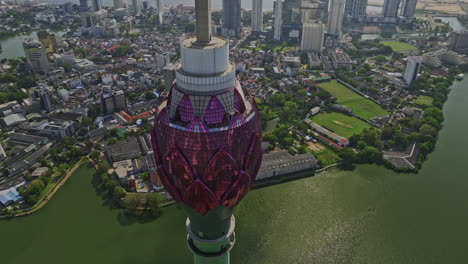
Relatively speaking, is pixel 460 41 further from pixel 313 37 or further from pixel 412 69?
pixel 313 37

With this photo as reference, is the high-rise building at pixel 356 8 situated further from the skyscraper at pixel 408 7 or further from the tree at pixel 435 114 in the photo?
the tree at pixel 435 114

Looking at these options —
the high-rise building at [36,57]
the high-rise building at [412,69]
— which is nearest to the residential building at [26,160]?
the high-rise building at [36,57]

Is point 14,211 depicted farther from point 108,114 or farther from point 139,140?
point 108,114

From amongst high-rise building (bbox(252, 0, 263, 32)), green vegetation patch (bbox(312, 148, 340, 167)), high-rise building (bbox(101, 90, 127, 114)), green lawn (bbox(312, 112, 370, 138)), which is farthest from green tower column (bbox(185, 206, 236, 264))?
high-rise building (bbox(252, 0, 263, 32))

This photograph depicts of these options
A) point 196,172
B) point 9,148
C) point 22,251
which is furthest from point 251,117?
point 9,148

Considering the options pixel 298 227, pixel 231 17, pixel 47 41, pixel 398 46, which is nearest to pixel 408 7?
pixel 398 46

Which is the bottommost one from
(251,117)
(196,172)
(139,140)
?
(139,140)
